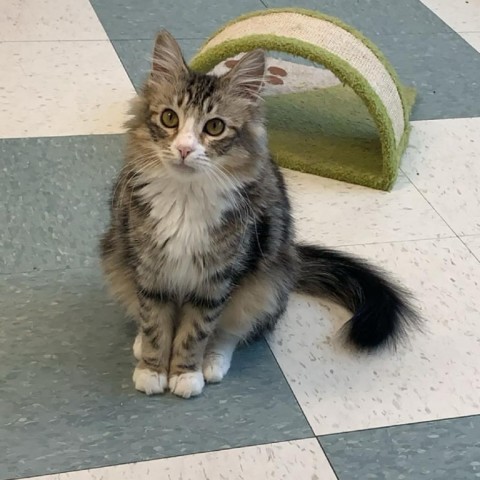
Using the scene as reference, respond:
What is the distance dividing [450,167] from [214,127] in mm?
1114

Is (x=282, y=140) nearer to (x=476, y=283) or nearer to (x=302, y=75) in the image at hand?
(x=302, y=75)

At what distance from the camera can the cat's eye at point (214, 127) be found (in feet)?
4.95

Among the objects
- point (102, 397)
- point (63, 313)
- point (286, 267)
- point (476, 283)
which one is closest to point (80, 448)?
point (102, 397)

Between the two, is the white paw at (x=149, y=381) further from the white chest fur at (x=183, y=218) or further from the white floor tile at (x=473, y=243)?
the white floor tile at (x=473, y=243)

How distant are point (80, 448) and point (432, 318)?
81 centimetres

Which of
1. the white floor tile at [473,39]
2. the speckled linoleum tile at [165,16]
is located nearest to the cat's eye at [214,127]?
the speckled linoleum tile at [165,16]

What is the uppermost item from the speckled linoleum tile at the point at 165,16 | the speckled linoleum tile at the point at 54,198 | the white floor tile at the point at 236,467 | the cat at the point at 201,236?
the cat at the point at 201,236

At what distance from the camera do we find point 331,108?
8.66 feet

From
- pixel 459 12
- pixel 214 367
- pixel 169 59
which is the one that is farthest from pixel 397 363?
pixel 459 12

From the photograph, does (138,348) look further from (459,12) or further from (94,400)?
(459,12)

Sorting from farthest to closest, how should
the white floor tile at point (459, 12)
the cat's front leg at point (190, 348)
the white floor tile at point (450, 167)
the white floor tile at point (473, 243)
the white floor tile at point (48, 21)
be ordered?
the white floor tile at point (459, 12)
the white floor tile at point (48, 21)
the white floor tile at point (450, 167)
the white floor tile at point (473, 243)
the cat's front leg at point (190, 348)

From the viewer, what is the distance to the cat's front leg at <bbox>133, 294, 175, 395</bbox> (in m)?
1.68

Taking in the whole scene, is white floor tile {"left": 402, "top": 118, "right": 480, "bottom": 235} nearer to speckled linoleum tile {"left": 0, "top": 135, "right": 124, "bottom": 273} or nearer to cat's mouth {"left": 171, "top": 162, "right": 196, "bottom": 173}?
speckled linoleum tile {"left": 0, "top": 135, "right": 124, "bottom": 273}

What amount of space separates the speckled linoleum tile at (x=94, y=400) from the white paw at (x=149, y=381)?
2 centimetres
